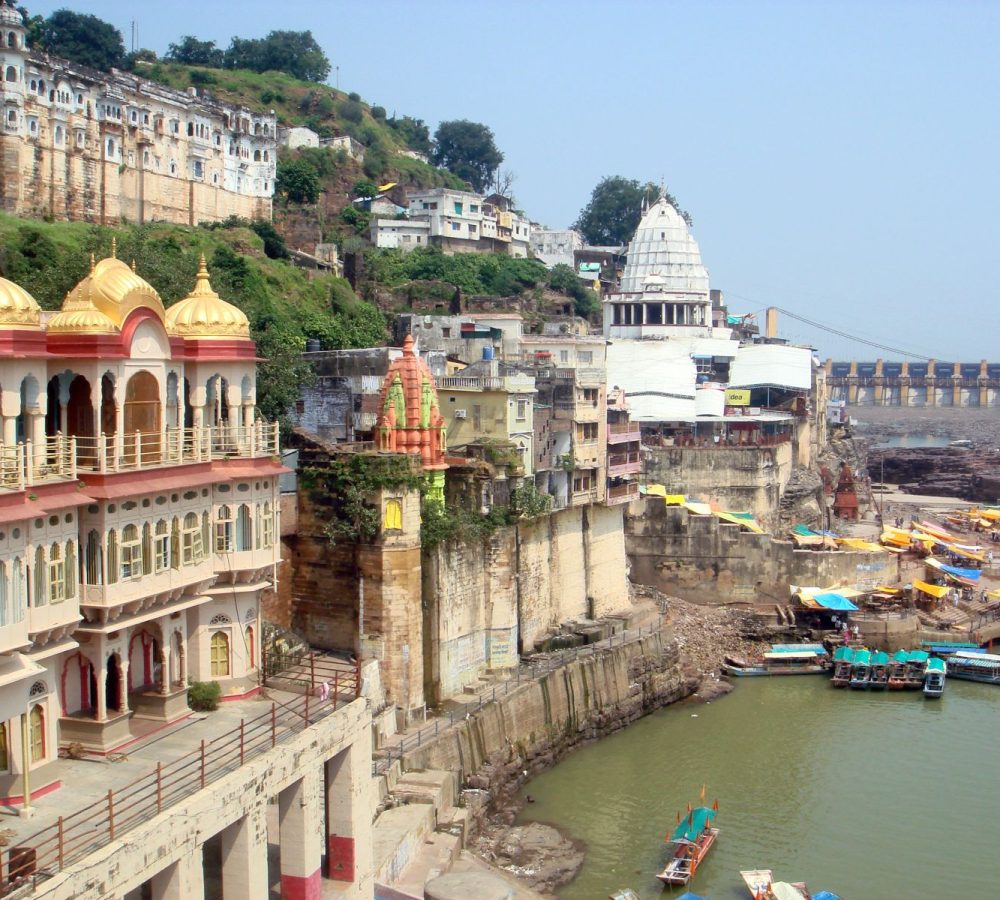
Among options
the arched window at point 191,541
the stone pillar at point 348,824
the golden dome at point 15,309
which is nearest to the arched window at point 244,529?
the arched window at point 191,541

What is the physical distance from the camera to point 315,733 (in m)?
19.2

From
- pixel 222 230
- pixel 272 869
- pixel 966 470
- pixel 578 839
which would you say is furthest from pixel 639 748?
pixel 966 470

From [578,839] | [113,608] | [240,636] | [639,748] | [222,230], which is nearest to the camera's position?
[113,608]

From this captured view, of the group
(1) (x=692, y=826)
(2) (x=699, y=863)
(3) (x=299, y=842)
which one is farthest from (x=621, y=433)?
(3) (x=299, y=842)

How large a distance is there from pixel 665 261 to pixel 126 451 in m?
58.6

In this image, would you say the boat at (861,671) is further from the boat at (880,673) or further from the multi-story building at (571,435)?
the multi-story building at (571,435)

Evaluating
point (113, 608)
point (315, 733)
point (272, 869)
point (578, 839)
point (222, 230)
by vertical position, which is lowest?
point (578, 839)

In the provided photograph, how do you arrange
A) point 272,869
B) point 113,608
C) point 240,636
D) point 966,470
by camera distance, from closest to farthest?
point 113,608
point 272,869
point 240,636
point 966,470

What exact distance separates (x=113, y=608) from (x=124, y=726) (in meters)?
1.67

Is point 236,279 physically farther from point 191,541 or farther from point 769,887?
point 769,887

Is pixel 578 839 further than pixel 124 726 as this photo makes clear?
Yes

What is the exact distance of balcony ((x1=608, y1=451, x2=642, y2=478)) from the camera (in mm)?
39750

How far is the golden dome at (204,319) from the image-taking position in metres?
21.5

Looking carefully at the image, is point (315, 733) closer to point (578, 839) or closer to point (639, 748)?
point (578, 839)
